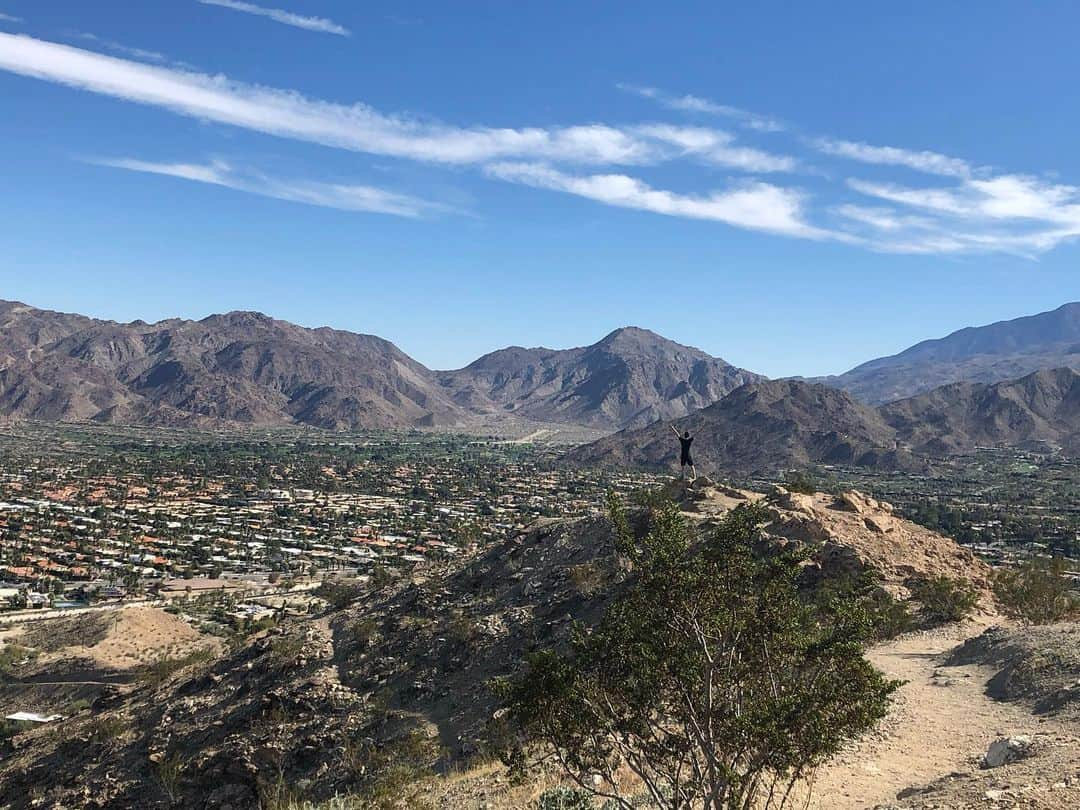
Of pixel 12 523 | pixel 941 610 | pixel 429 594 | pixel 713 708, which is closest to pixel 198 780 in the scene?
pixel 429 594

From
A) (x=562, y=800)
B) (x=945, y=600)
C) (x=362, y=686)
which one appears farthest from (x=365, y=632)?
(x=945, y=600)

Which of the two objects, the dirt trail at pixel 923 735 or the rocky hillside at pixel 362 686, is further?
the rocky hillside at pixel 362 686

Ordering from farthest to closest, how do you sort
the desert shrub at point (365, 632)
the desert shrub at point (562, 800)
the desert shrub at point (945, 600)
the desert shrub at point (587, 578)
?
the desert shrub at point (365, 632), the desert shrub at point (587, 578), the desert shrub at point (945, 600), the desert shrub at point (562, 800)

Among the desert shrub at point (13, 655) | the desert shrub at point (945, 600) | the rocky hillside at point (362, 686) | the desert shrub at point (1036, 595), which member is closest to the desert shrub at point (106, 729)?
the rocky hillside at point (362, 686)

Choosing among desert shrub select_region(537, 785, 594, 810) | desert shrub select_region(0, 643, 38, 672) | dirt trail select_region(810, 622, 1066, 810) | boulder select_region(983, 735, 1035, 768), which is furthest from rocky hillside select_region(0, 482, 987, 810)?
boulder select_region(983, 735, 1035, 768)

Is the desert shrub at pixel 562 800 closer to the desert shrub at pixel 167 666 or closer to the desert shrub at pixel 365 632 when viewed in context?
the desert shrub at pixel 365 632

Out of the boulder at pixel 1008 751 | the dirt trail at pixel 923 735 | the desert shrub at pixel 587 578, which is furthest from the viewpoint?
the desert shrub at pixel 587 578
